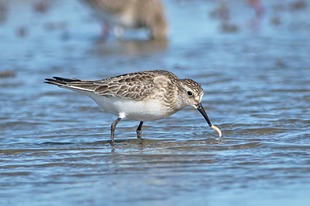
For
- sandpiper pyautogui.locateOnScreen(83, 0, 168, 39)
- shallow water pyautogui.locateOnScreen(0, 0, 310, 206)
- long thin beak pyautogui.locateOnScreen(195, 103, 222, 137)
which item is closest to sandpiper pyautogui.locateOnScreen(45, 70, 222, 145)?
long thin beak pyautogui.locateOnScreen(195, 103, 222, 137)

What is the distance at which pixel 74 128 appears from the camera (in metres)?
11.2

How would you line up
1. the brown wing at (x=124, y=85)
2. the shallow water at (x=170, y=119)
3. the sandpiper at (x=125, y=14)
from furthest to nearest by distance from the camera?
1. the sandpiper at (x=125, y=14)
2. the brown wing at (x=124, y=85)
3. the shallow water at (x=170, y=119)

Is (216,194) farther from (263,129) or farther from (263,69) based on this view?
(263,69)

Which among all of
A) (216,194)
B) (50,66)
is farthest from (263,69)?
(216,194)

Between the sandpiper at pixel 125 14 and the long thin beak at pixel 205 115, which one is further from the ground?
the sandpiper at pixel 125 14

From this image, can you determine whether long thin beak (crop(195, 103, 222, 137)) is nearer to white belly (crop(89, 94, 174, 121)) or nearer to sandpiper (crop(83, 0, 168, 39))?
white belly (crop(89, 94, 174, 121))

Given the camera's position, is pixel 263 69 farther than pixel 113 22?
No

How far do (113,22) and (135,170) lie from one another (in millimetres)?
10807

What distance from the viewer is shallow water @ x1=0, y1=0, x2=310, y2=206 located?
802cm

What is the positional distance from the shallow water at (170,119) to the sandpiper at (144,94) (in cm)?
41

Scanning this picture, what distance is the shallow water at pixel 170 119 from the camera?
316 inches

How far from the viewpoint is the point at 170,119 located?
11.6 meters

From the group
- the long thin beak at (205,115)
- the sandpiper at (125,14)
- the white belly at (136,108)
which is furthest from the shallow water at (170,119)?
the sandpiper at (125,14)

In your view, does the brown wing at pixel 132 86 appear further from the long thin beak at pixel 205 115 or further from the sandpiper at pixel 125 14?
the sandpiper at pixel 125 14
